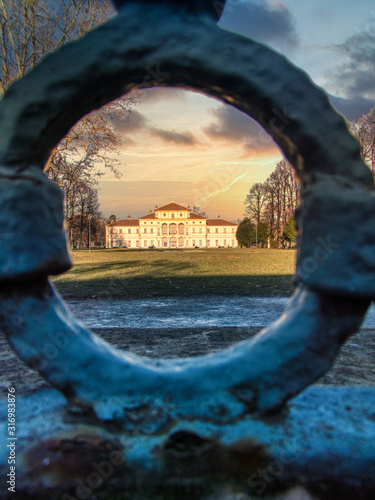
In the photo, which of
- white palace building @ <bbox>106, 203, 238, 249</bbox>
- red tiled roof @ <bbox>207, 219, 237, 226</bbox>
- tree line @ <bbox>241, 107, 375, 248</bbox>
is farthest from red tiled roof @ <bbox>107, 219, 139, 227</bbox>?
tree line @ <bbox>241, 107, 375, 248</bbox>

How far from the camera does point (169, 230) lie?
10688 cm

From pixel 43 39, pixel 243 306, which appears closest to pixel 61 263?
pixel 243 306

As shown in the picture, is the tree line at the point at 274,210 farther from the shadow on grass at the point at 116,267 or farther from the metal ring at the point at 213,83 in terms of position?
the metal ring at the point at 213,83

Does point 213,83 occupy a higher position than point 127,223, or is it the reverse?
point 127,223

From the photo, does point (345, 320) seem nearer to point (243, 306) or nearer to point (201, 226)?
point (243, 306)

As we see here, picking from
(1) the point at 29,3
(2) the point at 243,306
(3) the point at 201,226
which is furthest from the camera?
(3) the point at 201,226

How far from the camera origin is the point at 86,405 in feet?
4.90

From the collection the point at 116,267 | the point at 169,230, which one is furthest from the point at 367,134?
the point at 169,230

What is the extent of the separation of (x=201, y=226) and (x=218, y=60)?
10578 centimetres

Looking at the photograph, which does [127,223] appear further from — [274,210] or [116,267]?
[116,267]

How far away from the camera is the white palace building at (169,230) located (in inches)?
4195

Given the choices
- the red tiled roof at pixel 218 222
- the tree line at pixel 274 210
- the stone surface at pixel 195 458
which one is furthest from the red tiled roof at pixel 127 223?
the stone surface at pixel 195 458

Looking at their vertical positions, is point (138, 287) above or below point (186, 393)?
below

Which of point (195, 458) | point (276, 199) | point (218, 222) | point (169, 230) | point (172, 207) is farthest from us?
point (218, 222)
